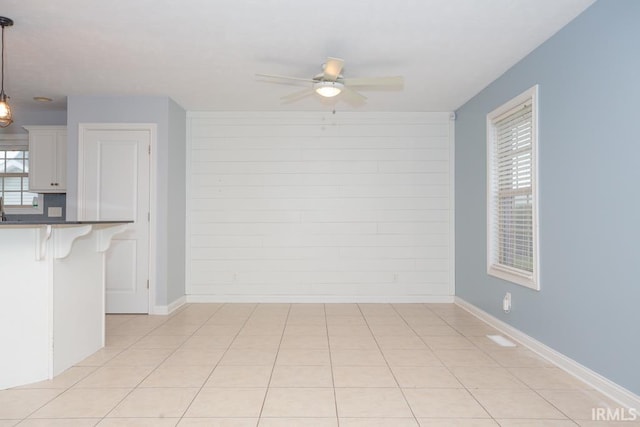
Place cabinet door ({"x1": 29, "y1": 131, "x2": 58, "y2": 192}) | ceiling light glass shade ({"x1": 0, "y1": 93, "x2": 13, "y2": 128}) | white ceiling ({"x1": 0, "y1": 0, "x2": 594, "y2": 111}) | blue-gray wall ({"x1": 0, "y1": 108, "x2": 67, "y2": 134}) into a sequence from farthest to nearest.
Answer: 1. blue-gray wall ({"x1": 0, "y1": 108, "x2": 67, "y2": 134})
2. cabinet door ({"x1": 29, "y1": 131, "x2": 58, "y2": 192})
3. ceiling light glass shade ({"x1": 0, "y1": 93, "x2": 13, "y2": 128})
4. white ceiling ({"x1": 0, "y1": 0, "x2": 594, "y2": 111})

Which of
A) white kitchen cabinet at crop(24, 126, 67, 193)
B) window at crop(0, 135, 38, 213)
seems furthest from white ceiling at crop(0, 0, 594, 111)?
window at crop(0, 135, 38, 213)

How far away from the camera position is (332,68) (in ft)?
10.2

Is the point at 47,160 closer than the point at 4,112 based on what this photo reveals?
No

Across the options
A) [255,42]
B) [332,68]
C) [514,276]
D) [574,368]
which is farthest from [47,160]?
[574,368]

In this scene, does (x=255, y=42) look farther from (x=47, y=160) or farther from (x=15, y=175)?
(x=15, y=175)

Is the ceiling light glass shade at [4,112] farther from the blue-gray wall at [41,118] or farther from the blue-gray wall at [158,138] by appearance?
the blue-gray wall at [41,118]

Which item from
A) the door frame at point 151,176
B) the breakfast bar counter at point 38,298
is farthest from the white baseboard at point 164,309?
the breakfast bar counter at point 38,298

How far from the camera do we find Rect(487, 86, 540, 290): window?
3404mm

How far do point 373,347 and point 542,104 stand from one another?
254cm

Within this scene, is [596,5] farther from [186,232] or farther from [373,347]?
[186,232]

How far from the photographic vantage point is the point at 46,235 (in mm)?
2666

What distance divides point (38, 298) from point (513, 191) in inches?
159

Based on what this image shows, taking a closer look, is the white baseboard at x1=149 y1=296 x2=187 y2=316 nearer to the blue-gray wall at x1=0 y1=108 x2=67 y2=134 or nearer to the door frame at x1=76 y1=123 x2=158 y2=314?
the door frame at x1=76 y1=123 x2=158 y2=314

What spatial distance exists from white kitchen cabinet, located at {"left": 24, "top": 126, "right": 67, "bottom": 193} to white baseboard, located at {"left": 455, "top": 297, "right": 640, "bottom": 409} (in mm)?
5639
